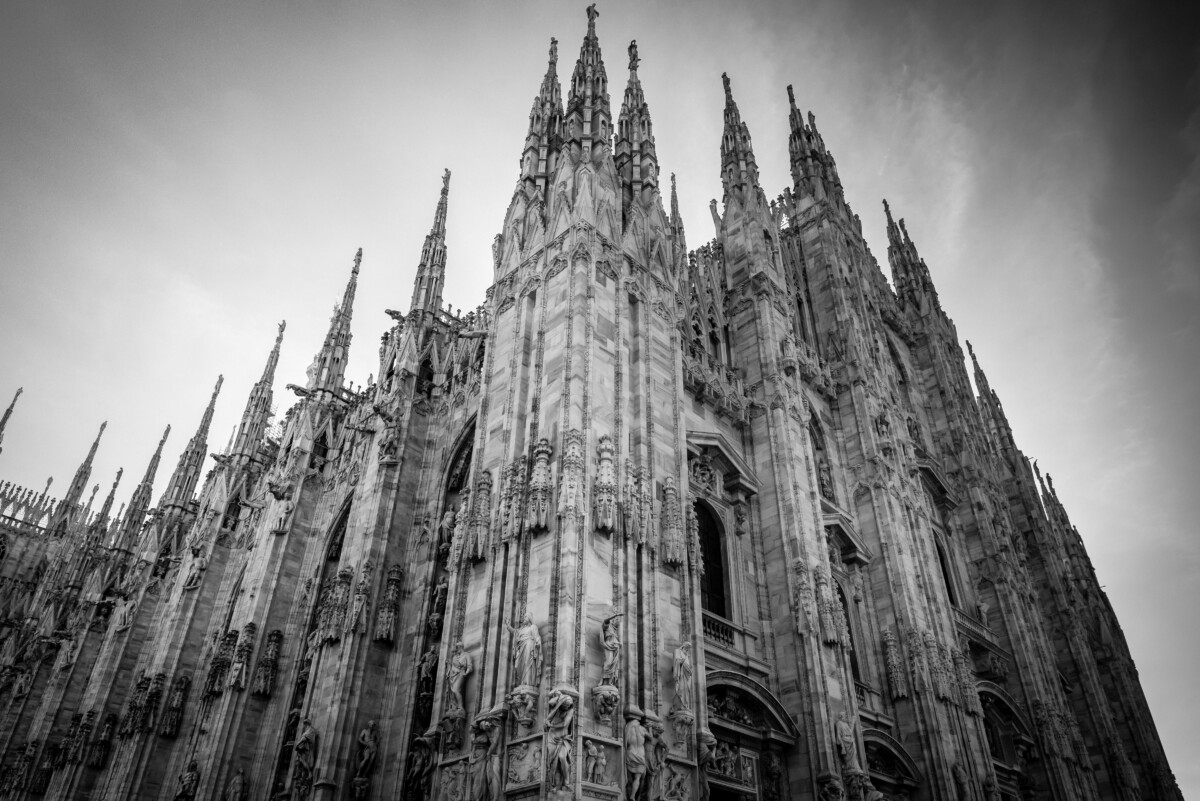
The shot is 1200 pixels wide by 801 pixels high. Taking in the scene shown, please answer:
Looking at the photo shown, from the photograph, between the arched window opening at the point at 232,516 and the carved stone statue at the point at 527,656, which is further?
the arched window opening at the point at 232,516

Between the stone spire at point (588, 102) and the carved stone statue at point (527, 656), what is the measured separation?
12602 millimetres

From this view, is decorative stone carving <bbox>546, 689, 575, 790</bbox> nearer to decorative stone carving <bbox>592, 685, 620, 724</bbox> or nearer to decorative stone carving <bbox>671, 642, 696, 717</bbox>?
decorative stone carving <bbox>592, 685, 620, 724</bbox>

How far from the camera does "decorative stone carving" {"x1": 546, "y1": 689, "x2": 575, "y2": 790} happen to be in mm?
11758

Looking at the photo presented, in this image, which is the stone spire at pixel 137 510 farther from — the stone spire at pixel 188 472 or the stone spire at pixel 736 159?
the stone spire at pixel 736 159

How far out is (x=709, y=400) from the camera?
22781mm

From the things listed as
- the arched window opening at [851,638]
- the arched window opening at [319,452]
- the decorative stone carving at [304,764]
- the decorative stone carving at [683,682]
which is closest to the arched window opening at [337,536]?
the arched window opening at [319,452]

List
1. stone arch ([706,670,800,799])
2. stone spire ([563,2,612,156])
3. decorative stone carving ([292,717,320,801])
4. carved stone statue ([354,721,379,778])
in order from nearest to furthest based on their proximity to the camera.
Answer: stone arch ([706,670,800,799]) → decorative stone carving ([292,717,320,801]) → carved stone statue ([354,721,379,778]) → stone spire ([563,2,612,156])

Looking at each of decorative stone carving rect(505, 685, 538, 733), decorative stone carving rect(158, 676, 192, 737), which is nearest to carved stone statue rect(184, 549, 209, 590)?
decorative stone carving rect(158, 676, 192, 737)

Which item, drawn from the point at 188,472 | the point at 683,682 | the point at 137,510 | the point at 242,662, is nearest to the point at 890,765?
the point at 683,682

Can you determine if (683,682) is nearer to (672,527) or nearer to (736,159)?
(672,527)

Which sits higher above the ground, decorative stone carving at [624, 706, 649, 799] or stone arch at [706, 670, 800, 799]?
stone arch at [706, 670, 800, 799]

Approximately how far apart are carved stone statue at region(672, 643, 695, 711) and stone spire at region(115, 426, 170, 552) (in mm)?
39529

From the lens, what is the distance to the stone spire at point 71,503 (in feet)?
211

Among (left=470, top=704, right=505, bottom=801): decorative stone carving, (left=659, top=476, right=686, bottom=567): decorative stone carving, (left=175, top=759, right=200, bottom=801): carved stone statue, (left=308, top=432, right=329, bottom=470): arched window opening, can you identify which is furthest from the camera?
(left=308, top=432, right=329, bottom=470): arched window opening
